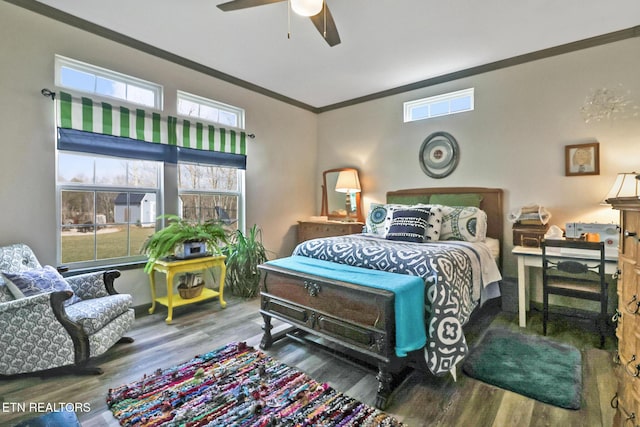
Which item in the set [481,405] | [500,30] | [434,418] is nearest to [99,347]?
[434,418]

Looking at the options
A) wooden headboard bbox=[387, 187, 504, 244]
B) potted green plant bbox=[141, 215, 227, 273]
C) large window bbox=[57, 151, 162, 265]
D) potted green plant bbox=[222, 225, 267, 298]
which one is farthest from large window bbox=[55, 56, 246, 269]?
wooden headboard bbox=[387, 187, 504, 244]

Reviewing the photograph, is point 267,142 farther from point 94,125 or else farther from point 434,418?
point 434,418

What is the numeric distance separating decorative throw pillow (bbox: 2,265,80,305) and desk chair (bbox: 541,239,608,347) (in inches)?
156

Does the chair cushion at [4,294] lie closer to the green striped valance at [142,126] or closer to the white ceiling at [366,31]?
the green striped valance at [142,126]

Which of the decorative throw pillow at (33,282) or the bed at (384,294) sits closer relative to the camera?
the bed at (384,294)

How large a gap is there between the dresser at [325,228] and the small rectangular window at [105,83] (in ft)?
8.26

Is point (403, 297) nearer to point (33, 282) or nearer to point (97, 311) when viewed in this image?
point (97, 311)

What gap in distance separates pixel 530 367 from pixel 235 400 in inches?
80.0

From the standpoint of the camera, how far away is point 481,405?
1.77 m

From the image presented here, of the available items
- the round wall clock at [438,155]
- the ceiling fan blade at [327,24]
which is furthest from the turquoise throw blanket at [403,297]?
the round wall clock at [438,155]

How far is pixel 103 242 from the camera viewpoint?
3072mm

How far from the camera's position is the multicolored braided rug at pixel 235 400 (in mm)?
1637

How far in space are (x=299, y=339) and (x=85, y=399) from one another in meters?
1.40

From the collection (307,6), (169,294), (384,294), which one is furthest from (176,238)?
(307,6)
